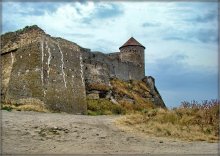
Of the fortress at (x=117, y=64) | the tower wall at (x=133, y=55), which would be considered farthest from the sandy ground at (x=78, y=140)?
the tower wall at (x=133, y=55)

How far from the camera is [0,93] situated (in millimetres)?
24078

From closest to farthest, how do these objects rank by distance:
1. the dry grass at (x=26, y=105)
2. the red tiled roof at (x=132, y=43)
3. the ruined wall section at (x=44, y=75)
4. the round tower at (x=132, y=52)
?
the dry grass at (x=26, y=105)
the ruined wall section at (x=44, y=75)
the round tower at (x=132, y=52)
the red tiled roof at (x=132, y=43)

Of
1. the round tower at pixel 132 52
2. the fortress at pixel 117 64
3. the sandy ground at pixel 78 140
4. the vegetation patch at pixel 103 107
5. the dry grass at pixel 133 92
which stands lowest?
the sandy ground at pixel 78 140

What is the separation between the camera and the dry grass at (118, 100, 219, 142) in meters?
14.9

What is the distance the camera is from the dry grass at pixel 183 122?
48.9 feet

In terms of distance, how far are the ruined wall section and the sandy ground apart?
24.1 feet

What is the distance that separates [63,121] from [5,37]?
12750mm

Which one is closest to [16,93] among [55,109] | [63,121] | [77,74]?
[55,109]

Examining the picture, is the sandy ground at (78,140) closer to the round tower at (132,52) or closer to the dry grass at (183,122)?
the dry grass at (183,122)

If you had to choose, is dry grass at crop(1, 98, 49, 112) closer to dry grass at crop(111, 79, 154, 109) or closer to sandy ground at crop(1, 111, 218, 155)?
sandy ground at crop(1, 111, 218, 155)

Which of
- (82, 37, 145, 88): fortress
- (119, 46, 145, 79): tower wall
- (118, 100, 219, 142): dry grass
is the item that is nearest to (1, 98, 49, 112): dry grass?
(118, 100, 219, 142): dry grass

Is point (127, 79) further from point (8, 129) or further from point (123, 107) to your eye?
point (8, 129)

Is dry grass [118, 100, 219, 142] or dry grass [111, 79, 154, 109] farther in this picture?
dry grass [111, 79, 154, 109]

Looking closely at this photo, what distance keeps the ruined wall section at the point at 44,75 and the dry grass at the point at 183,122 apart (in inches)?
296
